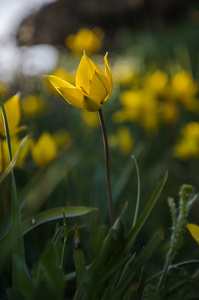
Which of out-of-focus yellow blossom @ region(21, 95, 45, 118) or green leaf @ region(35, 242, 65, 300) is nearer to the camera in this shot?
green leaf @ region(35, 242, 65, 300)

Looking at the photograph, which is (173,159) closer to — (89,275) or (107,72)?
(107,72)

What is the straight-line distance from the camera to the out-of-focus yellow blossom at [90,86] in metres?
0.51

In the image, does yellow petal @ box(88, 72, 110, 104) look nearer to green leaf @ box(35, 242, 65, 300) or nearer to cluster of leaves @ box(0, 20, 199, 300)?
cluster of leaves @ box(0, 20, 199, 300)

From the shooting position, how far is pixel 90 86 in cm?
52

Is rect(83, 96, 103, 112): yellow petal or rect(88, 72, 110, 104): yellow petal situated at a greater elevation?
rect(88, 72, 110, 104): yellow petal

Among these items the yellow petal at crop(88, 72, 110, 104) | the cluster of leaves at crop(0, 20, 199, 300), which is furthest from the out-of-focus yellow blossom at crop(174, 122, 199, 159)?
the yellow petal at crop(88, 72, 110, 104)

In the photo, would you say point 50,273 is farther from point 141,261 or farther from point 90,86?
point 90,86

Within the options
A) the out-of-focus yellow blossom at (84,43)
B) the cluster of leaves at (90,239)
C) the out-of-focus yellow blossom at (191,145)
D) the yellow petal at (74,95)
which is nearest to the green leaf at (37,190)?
the cluster of leaves at (90,239)

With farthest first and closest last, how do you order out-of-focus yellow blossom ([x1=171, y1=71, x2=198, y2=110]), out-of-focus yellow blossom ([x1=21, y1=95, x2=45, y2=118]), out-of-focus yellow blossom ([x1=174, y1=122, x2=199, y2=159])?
out-of-focus yellow blossom ([x1=21, y1=95, x2=45, y2=118]) < out-of-focus yellow blossom ([x1=171, y1=71, x2=198, y2=110]) < out-of-focus yellow blossom ([x1=174, y1=122, x2=199, y2=159])

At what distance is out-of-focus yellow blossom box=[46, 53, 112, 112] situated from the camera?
1.67 ft

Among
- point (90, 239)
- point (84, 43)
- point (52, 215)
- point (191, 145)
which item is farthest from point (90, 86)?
point (84, 43)

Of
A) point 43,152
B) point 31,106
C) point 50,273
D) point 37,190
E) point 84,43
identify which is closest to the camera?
point 50,273

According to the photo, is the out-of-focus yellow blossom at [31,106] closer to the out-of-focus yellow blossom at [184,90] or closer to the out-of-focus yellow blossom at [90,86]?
the out-of-focus yellow blossom at [184,90]

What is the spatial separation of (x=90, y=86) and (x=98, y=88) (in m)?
0.01
